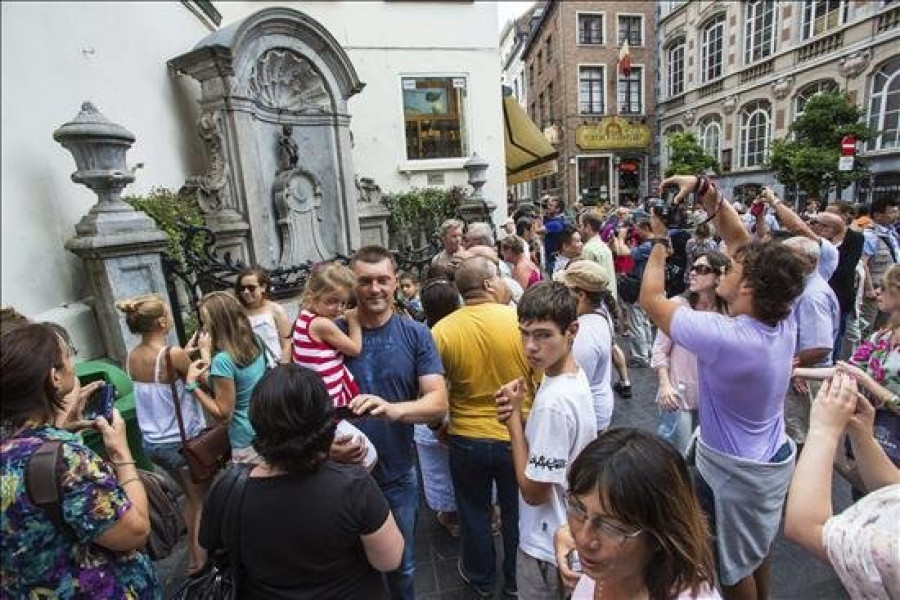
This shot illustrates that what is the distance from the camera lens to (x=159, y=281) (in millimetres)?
4121

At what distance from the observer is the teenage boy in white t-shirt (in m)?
1.78

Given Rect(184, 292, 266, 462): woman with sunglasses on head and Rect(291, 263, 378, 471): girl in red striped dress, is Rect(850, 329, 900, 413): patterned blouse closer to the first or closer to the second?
Rect(291, 263, 378, 471): girl in red striped dress

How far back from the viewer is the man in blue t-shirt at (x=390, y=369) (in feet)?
7.49

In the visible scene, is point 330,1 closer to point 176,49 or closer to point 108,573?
point 176,49

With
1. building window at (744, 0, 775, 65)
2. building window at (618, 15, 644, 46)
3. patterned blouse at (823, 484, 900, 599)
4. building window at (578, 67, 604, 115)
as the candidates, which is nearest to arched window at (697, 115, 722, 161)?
building window at (744, 0, 775, 65)

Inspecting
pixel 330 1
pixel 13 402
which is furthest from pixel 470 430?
pixel 330 1

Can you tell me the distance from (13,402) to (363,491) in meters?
1.06

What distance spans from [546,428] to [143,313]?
7.90 feet

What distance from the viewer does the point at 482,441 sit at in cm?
240

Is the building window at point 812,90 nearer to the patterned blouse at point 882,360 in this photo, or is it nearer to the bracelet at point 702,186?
the patterned blouse at point 882,360

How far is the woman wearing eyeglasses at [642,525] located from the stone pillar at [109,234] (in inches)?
162

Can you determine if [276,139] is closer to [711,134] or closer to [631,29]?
[711,134]

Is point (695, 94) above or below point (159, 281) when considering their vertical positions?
above

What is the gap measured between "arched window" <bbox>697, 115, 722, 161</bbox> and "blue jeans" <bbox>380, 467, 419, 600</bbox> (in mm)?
27223
